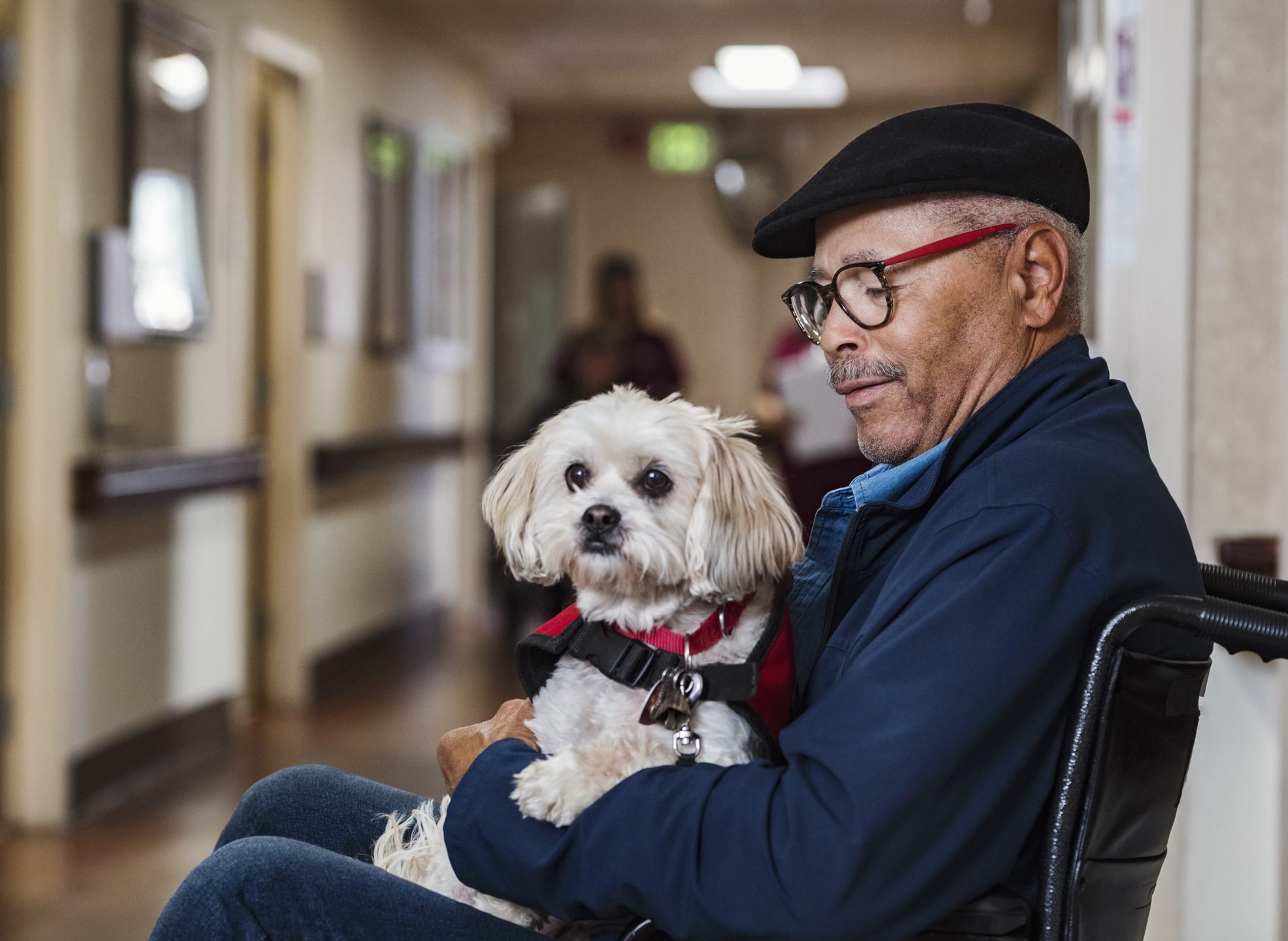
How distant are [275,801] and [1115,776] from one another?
0.91 meters

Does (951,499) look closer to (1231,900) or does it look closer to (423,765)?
(1231,900)

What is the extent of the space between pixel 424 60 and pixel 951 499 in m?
6.74

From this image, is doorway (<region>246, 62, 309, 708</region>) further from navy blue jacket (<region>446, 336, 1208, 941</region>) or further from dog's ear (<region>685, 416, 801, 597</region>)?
navy blue jacket (<region>446, 336, 1208, 941</region>)

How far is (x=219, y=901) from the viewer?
121cm

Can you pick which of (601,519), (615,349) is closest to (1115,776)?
(601,519)

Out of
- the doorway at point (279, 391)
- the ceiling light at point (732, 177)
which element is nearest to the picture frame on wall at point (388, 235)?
the doorway at point (279, 391)

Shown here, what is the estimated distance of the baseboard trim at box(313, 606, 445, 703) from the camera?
6055 mm

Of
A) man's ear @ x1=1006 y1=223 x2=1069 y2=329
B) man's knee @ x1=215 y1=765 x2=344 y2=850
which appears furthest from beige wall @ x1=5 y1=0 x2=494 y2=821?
man's ear @ x1=1006 y1=223 x2=1069 y2=329

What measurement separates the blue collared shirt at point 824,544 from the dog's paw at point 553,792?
34 cm

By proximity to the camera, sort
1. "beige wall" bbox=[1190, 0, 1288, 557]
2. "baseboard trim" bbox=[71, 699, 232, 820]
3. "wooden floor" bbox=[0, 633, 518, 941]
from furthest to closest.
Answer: "baseboard trim" bbox=[71, 699, 232, 820] → "wooden floor" bbox=[0, 633, 518, 941] → "beige wall" bbox=[1190, 0, 1288, 557]

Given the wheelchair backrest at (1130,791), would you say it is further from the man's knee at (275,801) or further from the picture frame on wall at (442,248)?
the picture frame on wall at (442,248)

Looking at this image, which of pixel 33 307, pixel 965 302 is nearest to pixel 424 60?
pixel 33 307

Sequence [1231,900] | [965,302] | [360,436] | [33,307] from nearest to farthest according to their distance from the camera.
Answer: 1. [965,302]
2. [1231,900]
3. [33,307]
4. [360,436]

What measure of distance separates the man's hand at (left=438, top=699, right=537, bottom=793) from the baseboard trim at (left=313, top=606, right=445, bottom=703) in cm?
450
